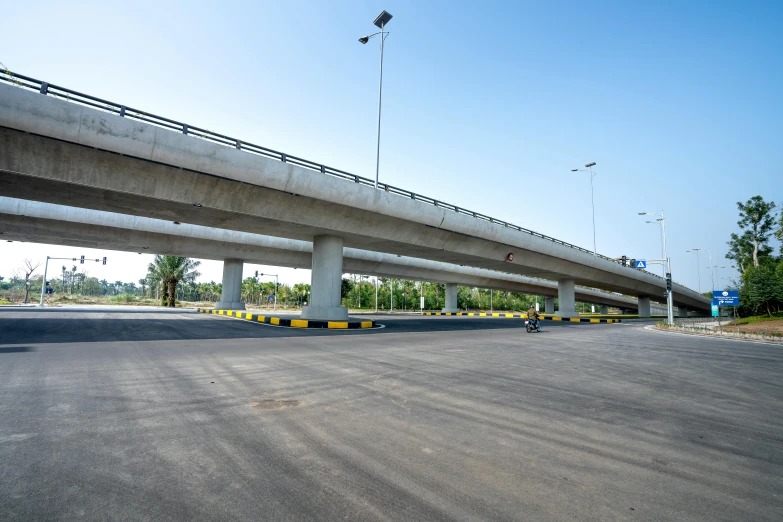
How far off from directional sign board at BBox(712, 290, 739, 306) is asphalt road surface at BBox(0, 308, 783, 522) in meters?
27.9

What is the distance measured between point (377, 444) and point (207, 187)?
1489 centimetres

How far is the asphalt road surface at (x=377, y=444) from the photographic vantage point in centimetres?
263

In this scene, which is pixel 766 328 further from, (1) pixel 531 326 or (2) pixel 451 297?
(2) pixel 451 297

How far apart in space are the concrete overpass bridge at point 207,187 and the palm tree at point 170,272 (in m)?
38.3

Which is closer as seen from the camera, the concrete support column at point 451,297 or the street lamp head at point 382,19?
the street lamp head at point 382,19

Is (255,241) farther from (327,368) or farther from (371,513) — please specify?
(371,513)

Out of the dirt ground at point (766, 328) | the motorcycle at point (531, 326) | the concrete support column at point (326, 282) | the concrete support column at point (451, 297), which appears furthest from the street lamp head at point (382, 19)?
the concrete support column at point (451, 297)

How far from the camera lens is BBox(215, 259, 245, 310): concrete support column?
33.5 meters

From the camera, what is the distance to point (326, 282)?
20859mm

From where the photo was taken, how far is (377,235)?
69.4ft

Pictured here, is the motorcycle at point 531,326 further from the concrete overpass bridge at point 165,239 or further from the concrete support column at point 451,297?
the concrete support column at point 451,297

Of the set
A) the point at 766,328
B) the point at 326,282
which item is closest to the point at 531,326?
the point at 326,282

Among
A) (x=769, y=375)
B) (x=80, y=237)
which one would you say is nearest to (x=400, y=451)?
(x=769, y=375)

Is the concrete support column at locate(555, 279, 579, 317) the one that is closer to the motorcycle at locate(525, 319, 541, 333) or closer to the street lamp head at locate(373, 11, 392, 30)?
the motorcycle at locate(525, 319, 541, 333)
